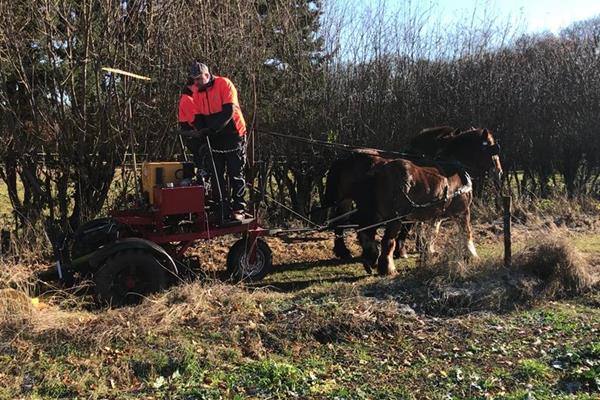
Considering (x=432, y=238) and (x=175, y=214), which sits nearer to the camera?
(x=175, y=214)

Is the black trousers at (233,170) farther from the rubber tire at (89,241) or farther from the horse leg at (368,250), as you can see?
the horse leg at (368,250)

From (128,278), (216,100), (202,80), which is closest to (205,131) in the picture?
(216,100)

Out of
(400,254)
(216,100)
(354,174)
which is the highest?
(216,100)

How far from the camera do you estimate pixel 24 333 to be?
4988 mm

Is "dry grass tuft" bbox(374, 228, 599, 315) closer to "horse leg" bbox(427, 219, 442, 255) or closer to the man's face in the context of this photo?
"horse leg" bbox(427, 219, 442, 255)

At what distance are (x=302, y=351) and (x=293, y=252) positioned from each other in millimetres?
4147

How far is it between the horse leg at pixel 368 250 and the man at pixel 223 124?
1777mm

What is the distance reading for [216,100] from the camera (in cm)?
671

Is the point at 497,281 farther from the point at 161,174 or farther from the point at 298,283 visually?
the point at 161,174

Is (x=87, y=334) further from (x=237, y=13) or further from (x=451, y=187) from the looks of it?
(x=237, y=13)

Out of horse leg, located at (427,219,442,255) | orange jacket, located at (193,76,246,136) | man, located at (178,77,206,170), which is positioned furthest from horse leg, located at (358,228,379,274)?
man, located at (178,77,206,170)

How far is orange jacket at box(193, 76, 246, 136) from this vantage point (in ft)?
21.8

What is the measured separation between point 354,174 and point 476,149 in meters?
1.92

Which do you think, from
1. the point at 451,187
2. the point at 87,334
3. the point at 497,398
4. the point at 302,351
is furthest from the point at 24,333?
the point at 451,187
